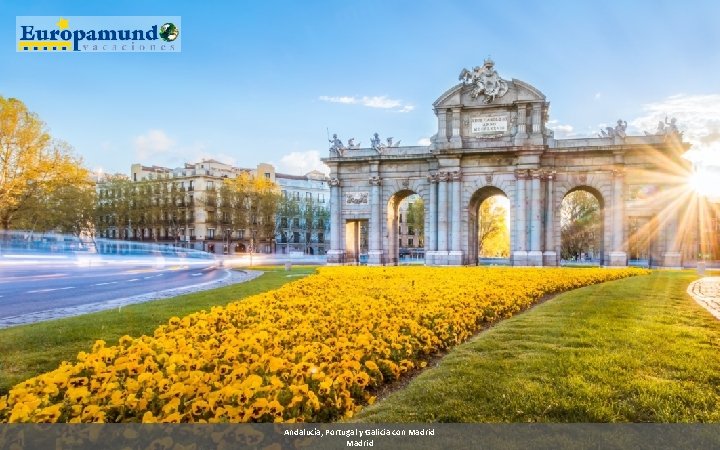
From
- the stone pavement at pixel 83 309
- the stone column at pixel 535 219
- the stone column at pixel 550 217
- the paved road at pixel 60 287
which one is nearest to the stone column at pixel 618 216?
the stone column at pixel 550 217

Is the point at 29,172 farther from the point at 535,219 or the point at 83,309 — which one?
the point at 535,219

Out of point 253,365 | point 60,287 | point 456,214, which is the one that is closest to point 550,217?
point 456,214

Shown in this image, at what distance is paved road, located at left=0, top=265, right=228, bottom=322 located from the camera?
1913 centimetres

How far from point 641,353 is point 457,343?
150 inches

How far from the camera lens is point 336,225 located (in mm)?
50500

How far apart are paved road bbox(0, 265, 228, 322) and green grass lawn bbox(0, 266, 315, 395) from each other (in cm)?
295

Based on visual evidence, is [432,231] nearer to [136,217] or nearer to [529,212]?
[529,212]

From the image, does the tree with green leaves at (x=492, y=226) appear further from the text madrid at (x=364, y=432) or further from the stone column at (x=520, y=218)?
the text madrid at (x=364, y=432)

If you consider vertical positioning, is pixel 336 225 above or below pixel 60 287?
above

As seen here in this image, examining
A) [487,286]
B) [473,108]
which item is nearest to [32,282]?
[487,286]

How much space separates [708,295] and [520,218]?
2490 cm

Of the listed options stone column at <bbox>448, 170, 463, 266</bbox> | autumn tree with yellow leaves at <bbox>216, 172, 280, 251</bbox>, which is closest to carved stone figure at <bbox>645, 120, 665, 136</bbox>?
stone column at <bbox>448, 170, 463, 266</bbox>

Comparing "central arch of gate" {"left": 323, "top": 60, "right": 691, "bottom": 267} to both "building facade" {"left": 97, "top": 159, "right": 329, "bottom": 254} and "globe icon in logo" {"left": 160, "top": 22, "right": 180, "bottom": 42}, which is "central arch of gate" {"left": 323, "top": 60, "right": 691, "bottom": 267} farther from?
"globe icon in logo" {"left": 160, "top": 22, "right": 180, "bottom": 42}

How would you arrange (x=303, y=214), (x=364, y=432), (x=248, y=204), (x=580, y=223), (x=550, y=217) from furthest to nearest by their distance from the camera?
(x=303, y=214)
(x=580, y=223)
(x=248, y=204)
(x=550, y=217)
(x=364, y=432)
